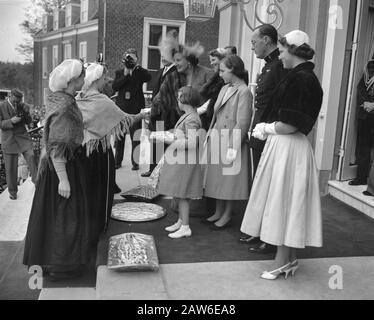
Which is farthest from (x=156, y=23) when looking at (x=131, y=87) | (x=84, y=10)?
(x=131, y=87)

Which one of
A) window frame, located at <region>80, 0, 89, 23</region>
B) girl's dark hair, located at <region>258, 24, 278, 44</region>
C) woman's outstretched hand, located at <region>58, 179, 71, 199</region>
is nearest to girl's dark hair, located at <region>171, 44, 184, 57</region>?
girl's dark hair, located at <region>258, 24, 278, 44</region>

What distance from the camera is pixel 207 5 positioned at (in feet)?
15.5

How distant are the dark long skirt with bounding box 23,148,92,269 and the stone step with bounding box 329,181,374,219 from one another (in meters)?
2.86

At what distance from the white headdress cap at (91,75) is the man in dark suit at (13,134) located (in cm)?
418

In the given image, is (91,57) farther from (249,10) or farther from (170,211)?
(170,211)

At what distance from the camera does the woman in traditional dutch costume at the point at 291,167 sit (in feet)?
9.59

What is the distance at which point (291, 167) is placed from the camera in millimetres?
3023

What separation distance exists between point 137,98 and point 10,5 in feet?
20.2

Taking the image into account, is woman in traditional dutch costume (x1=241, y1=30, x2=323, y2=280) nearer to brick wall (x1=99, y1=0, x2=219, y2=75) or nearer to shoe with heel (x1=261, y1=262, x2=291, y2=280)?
shoe with heel (x1=261, y1=262, x2=291, y2=280)

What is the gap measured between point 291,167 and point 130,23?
48.2 feet

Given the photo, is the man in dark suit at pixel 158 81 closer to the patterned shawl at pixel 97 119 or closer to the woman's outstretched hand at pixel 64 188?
the patterned shawl at pixel 97 119

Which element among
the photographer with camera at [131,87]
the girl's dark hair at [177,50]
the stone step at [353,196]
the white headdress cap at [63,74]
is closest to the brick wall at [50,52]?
the photographer with camera at [131,87]

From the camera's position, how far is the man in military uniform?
355cm

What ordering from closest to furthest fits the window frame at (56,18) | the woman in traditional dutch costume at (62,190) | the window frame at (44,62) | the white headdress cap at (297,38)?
1. the white headdress cap at (297,38)
2. the woman in traditional dutch costume at (62,190)
3. the window frame at (56,18)
4. the window frame at (44,62)
